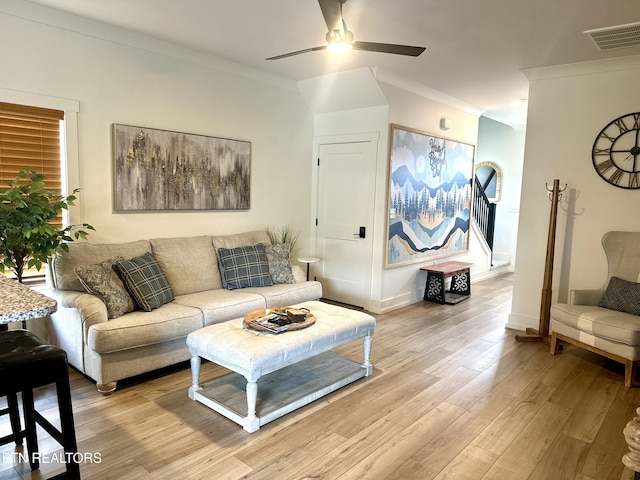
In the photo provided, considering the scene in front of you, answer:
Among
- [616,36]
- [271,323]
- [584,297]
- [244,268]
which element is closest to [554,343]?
[584,297]

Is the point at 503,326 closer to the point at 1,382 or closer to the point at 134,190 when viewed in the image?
the point at 134,190

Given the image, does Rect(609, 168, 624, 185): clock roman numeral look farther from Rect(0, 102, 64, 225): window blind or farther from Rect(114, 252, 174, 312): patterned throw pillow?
Rect(0, 102, 64, 225): window blind

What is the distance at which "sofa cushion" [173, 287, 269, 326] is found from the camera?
3.55m

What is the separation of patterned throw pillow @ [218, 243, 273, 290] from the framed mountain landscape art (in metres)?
1.66

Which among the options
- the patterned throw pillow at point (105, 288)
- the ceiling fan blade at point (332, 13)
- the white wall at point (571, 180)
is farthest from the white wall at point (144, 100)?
the white wall at point (571, 180)

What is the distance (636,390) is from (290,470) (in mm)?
2808

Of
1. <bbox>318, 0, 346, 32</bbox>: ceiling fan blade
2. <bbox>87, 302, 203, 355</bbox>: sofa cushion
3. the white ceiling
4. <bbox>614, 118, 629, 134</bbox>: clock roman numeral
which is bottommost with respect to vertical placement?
<bbox>87, 302, 203, 355</bbox>: sofa cushion

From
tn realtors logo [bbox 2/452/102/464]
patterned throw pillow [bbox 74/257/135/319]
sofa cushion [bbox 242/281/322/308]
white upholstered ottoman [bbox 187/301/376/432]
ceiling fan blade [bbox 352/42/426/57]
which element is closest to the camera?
Answer: tn realtors logo [bbox 2/452/102/464]

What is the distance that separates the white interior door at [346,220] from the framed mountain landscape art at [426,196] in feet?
0.96

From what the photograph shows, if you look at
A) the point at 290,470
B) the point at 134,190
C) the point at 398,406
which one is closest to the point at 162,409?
the point at 290,470

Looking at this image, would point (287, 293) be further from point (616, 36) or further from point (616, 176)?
point (616, 36)

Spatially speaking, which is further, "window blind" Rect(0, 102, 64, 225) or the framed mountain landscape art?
the framed mountain landscape art

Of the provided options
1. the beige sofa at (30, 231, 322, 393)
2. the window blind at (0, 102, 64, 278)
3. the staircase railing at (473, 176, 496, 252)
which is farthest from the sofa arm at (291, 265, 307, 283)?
the staircase railing at (473, 176, 496, 252)

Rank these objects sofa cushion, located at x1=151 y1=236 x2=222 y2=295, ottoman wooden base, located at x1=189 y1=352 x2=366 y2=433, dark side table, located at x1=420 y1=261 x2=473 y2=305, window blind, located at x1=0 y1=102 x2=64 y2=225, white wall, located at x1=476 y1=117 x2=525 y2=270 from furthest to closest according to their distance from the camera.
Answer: white wall, located at x1=476 y1=117 x2=525 y2=270 → dark side table, located at x1=420 y1=261 x2=473 y2=305 → sofa cushion, located at x1=151 y1=236 x2=222 y2=295 → window blind, located at x1=0 y1=102 x2=64 y2=225 → ottoman wooden base, located at x1=189 y1=352 x2=366 y2=433
